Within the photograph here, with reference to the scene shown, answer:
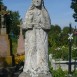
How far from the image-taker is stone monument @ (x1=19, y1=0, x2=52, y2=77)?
12227 millimetres

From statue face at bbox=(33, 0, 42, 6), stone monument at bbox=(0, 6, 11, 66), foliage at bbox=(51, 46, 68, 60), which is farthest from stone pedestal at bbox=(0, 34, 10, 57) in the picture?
statue face at bbox=(33, 0, 42, 6)

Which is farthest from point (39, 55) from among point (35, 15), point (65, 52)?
point (65, 52)

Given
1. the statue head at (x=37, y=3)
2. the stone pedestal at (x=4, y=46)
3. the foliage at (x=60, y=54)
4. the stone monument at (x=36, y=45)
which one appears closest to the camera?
the stone monument at (x=36, y=45)

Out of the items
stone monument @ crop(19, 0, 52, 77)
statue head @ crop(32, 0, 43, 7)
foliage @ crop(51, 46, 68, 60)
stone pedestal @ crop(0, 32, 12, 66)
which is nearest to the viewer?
stone monument @ crop(19, 0, 52, 77)

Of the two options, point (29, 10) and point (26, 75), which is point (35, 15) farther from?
point (26, 75)

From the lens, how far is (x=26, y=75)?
12.2 meters

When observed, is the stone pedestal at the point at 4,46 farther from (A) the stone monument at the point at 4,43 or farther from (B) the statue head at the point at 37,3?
(B) the statue head at the point at 37,3

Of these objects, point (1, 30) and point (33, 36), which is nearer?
point (33, 36)

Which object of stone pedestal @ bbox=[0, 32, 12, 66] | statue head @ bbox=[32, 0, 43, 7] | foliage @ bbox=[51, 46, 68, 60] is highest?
statue head @ bbox=[32, 0, 43, 7]

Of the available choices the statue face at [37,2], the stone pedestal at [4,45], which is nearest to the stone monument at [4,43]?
the stone pedestal at [4,45]

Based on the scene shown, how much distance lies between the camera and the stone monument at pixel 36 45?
12.2 m

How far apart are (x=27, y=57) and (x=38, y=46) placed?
0.43 metres

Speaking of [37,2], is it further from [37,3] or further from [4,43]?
[4,43]

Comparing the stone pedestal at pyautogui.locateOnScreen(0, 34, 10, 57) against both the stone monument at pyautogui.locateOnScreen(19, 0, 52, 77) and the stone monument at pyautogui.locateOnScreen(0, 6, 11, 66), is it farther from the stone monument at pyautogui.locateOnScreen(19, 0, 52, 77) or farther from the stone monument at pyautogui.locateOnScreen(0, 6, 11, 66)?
the stone monument at pyautogui.locateOnScreen(19, 0, 52, 77)
